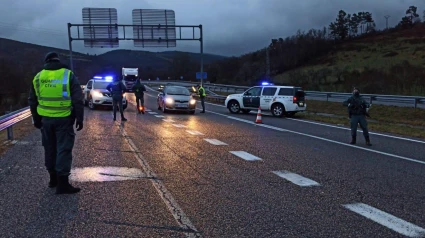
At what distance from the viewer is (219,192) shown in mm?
5961

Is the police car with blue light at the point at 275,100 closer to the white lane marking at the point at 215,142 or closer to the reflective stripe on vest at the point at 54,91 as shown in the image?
the white lane marking at the point at 215,142

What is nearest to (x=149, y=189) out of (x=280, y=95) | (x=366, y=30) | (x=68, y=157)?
(x=68, y=157)

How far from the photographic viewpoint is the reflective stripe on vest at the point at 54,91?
5711 millimetres

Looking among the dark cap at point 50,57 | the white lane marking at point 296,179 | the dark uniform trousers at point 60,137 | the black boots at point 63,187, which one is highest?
the dark cap at point 50,57

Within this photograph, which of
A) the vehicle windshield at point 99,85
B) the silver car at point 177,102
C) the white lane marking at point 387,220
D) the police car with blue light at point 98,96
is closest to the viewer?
the white lane marking at point 387,220

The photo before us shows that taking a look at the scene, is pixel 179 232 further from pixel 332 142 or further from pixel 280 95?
pixel 280 95

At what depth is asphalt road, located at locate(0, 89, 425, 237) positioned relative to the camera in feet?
14.9

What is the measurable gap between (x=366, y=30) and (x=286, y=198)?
398 feet

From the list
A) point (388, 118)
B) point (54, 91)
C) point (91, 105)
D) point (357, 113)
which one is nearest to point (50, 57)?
point (54, 91)

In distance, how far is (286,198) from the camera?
5684 millimetres

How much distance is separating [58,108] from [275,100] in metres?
17.5

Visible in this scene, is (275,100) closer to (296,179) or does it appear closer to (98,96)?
(98,96)

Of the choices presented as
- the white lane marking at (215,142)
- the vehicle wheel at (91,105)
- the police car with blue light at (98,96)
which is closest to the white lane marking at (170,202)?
→ the white lane marking at (215,142)

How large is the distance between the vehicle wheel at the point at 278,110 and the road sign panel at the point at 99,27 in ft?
71.1
